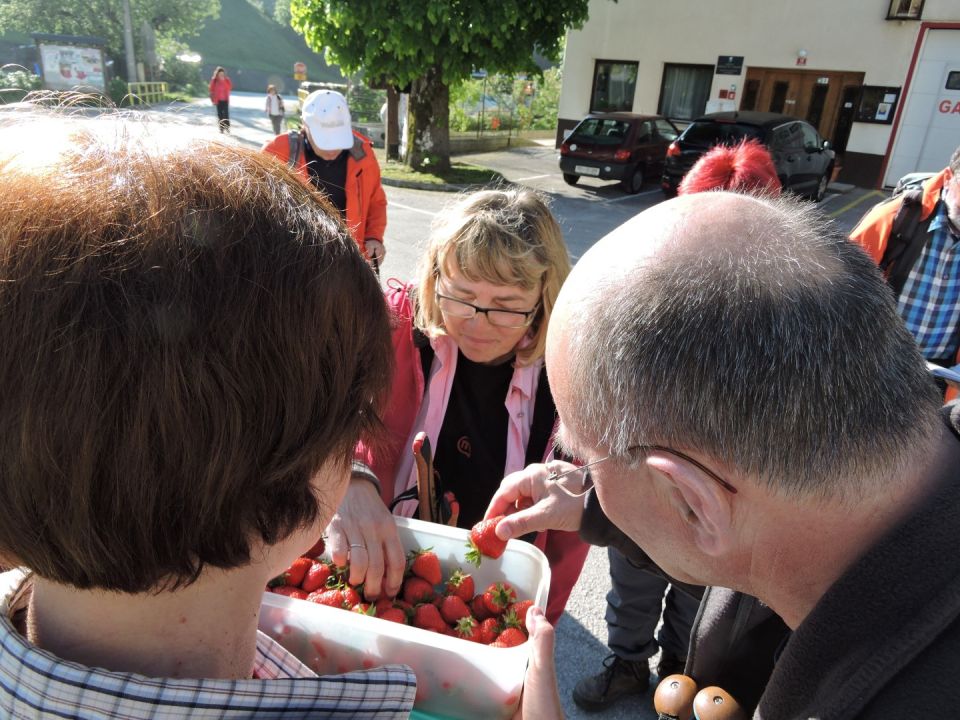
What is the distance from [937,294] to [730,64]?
51.4ft

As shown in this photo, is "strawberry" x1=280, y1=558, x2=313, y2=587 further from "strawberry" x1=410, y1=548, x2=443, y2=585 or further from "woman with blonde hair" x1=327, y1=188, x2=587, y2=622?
"woman with blonde hair" x1=327, y1=188, x2=587, y2=622

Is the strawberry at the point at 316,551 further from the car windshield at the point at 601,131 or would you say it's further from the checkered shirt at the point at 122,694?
the car windshield at the point at 601,131

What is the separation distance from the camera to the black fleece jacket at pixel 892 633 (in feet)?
2.63

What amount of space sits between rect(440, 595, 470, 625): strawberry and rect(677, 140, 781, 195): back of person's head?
242 centimetres

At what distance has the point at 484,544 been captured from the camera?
1527 millimetres

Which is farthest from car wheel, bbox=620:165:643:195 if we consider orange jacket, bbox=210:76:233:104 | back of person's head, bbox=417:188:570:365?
back of person's head, bbox=417:188:570:365

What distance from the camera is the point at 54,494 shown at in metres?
0.67

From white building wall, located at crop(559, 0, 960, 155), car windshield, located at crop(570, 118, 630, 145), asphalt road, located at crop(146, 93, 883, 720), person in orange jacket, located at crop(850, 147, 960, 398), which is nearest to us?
asphalt road, located at crop(146, 93, 883, 720)

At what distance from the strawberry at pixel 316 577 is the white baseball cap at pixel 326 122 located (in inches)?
146

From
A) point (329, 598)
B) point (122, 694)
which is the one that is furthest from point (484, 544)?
point (122, 694)

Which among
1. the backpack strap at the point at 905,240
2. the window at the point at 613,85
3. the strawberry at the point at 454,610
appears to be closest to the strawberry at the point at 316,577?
the strawberry at the point at 454,610

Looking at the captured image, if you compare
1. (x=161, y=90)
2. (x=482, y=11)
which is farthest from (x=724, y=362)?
(x=161, y=90)

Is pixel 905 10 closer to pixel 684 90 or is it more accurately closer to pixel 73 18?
pixel 684 90

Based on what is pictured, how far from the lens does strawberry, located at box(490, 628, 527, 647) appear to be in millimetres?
1350
